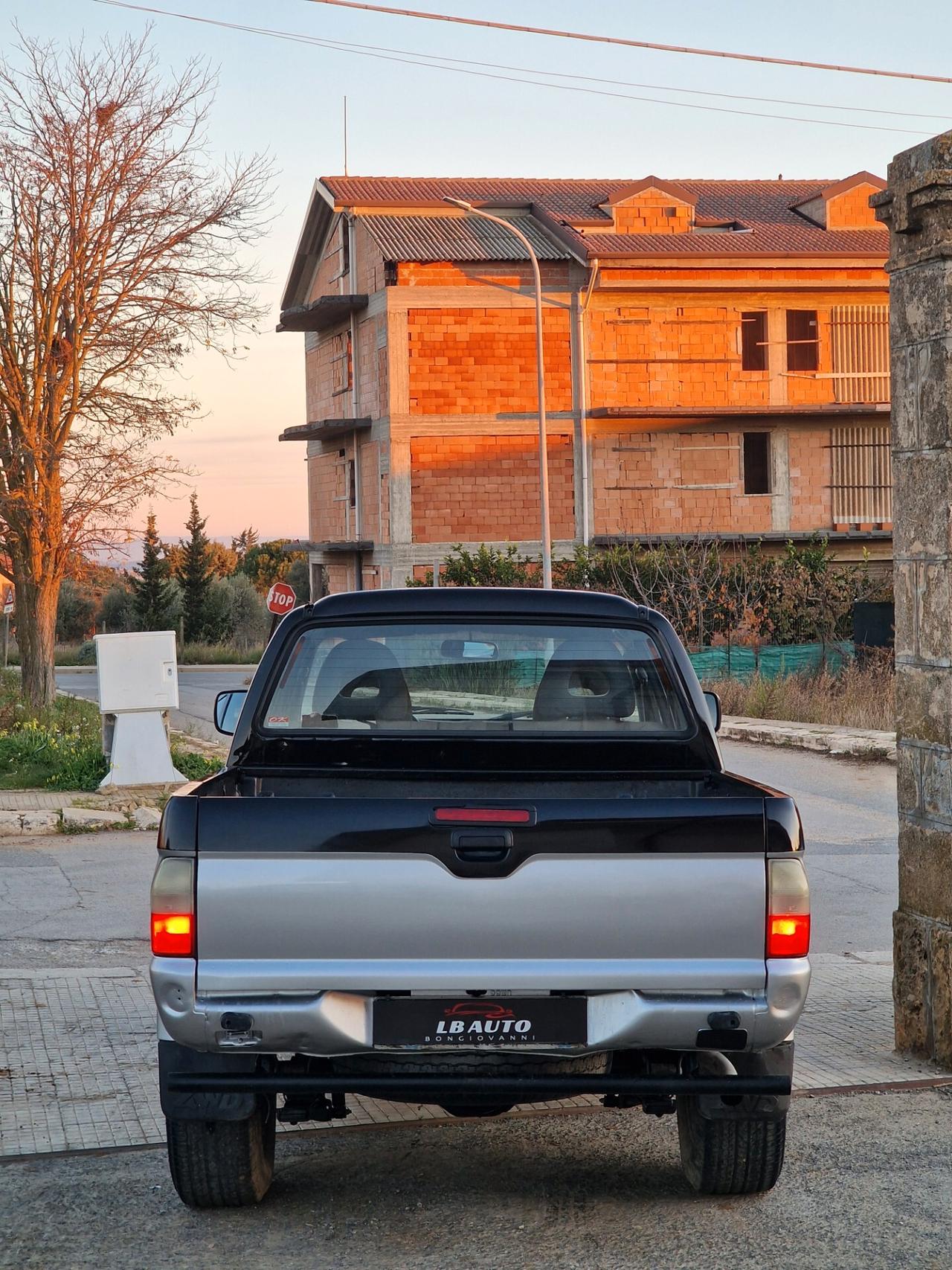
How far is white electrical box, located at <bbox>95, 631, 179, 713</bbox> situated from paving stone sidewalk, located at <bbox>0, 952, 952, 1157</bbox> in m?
6.93

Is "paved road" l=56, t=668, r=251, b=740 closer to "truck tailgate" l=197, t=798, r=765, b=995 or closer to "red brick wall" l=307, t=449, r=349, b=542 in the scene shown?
"red brick wall" l=307, t=449, r=349, b=542

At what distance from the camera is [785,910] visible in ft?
12.8

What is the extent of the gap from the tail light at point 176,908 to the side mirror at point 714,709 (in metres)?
2.19

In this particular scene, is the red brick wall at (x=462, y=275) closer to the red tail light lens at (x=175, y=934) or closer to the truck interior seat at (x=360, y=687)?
the truck interior seat at (x=360, y=687)

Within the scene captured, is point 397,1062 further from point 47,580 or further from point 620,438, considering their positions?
point 620,438

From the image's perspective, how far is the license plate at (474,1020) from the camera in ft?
12.8

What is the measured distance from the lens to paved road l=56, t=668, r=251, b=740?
→ 24.5 meters

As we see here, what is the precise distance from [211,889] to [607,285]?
38107 mm

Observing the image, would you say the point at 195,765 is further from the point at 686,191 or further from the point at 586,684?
the point at 686,191

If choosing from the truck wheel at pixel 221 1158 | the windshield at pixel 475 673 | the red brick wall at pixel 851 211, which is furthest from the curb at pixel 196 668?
the truck wheel at pixel 221 1158

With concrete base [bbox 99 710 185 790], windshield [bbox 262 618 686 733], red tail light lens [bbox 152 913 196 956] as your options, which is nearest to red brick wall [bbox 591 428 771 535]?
concrete base [bbox 99 710 185 790]

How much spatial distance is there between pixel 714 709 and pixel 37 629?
705 inches

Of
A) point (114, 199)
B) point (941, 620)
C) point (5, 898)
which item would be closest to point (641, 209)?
point (114, 199)

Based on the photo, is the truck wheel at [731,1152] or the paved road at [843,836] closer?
the truck wheel at [731,1152]
